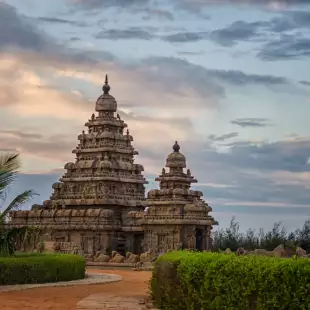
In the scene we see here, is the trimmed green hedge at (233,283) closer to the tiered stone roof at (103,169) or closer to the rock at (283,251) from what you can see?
the rock at (283,251)

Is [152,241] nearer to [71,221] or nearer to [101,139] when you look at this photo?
[71,221]

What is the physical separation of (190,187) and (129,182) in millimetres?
4506

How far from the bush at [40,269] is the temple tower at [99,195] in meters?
19.7

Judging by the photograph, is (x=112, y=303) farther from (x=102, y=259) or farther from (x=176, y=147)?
(x=176, y=147)

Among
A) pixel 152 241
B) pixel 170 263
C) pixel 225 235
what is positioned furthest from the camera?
pixel 225 235

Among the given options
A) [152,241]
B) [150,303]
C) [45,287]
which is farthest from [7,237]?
[152,241]

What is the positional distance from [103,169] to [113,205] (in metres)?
2.72

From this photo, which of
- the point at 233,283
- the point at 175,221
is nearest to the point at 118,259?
the point at 175,221

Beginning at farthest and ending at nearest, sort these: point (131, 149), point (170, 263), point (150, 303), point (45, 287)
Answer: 1. point (131, 149)
2. point (45, 287)
3. point (150, 303)
4. point (170, 263)

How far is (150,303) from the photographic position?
17.4 m

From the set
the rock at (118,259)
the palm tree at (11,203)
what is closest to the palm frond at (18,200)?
the palm tree at (11,203)

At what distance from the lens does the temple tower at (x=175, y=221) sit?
45438 millimetres

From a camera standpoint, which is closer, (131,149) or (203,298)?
(203,298)

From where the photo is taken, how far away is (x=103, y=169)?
5072 cm
